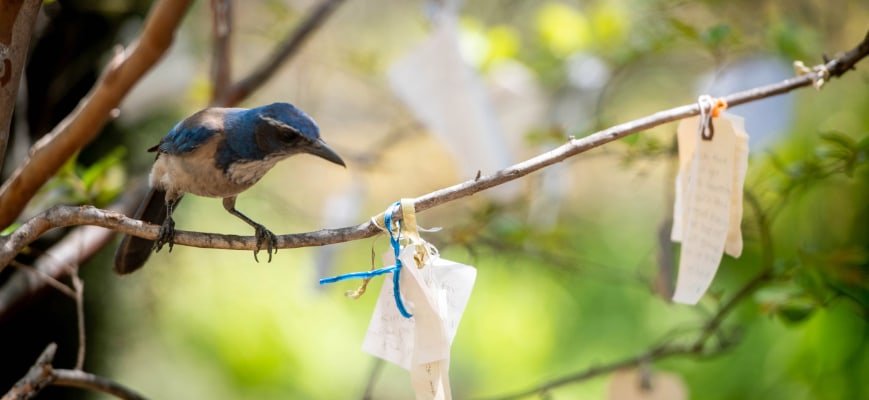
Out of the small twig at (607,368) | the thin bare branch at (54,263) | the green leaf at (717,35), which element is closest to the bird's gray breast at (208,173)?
the thin bare branch at (54,263)

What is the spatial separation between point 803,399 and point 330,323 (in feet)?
4.35

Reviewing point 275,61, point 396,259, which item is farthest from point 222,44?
point 396,259

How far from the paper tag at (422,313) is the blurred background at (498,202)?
1.15 feet

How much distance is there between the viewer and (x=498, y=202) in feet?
5.16

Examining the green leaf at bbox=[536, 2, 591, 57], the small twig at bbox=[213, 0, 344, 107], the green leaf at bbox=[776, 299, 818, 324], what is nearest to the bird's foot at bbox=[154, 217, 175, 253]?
the small twig at bbox=[213, 0, 344, 107]

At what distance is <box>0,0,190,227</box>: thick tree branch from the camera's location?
92cm

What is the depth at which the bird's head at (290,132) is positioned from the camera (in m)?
0.94

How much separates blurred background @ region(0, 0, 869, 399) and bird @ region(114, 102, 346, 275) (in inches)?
3.9

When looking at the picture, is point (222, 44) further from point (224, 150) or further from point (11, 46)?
point (11, 46)

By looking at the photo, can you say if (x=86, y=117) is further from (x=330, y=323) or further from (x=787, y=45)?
(x=330, y=323)

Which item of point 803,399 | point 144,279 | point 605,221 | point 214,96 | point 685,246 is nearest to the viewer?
point 685,246

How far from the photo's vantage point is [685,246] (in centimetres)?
86

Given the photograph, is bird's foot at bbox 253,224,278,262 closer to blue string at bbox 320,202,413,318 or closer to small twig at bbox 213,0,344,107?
blue string at bbox 320,202,413,318

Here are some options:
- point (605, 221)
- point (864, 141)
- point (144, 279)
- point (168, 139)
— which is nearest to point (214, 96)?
point (168, 139)
